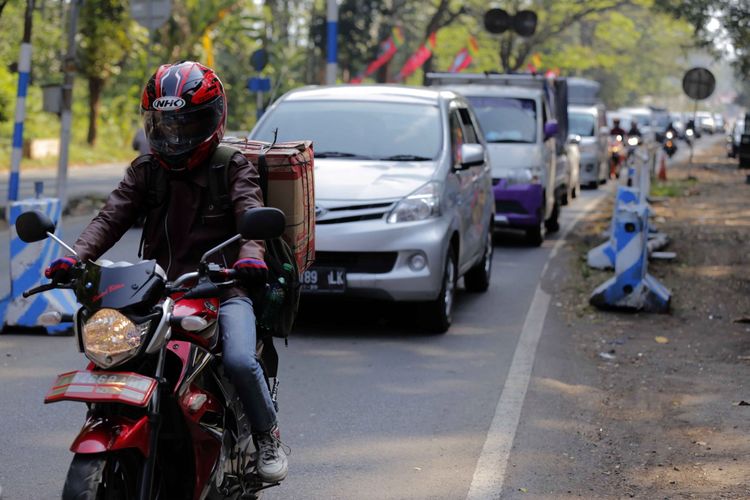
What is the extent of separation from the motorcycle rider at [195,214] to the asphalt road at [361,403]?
1135 millimetres

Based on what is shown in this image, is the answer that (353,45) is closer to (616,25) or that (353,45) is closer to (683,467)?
(616,25)

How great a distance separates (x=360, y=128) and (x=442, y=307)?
70.6 inches

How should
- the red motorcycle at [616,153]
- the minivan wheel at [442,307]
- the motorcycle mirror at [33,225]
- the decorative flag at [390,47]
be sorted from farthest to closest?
the decorative flag at [390,47]
the red motorcycle at [616,153]
the minivan wheel at [442,307]
the motorcycle mirror at [33,225]

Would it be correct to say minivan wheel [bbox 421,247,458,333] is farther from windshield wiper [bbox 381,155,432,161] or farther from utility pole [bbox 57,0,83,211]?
utility pole [bbox 57,0,83,211]

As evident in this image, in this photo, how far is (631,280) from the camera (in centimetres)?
1133

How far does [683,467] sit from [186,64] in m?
3.20

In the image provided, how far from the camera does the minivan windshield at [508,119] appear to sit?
→ 17.0 m

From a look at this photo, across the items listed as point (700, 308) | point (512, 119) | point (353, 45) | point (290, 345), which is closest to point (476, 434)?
point (290, 345)

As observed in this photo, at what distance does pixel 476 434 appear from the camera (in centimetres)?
680

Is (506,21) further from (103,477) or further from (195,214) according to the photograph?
(103,477)

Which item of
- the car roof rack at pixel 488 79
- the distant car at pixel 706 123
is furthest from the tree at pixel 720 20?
the distant car at pixel 706 123

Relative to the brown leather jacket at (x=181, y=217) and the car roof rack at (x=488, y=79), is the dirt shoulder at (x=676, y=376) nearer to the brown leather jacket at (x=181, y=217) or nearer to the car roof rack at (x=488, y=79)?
the brown leather jacket at (x=181, y=217)

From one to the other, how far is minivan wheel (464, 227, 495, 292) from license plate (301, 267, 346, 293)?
9.29ft

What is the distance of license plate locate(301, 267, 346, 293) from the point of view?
31.2 feet
